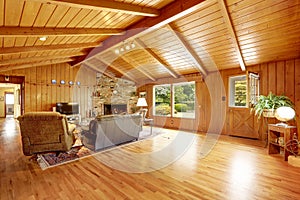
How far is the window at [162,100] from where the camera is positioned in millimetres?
8078

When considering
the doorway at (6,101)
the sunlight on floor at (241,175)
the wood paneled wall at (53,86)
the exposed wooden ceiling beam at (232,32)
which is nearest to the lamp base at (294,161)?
the sunlight on floor at (241,175)

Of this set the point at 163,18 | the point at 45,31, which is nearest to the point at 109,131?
the point at 45,31

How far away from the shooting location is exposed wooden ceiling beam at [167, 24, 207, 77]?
4.45 meters

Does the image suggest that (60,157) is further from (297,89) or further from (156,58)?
(297,89)

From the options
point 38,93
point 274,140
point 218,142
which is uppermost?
point 38,93

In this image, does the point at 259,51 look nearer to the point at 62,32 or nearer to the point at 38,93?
the point at 62,32

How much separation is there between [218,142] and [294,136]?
179cm

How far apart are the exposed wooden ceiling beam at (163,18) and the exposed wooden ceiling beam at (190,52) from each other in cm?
56

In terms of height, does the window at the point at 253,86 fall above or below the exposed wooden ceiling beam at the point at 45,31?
below

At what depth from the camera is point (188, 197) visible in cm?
212

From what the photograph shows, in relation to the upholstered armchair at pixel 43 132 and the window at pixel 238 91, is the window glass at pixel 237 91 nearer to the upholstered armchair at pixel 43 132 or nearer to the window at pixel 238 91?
the window at pixel 238 91

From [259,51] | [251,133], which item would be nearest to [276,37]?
[259,51]

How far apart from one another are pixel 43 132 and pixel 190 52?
428 centimetres

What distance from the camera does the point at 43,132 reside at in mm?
3258
